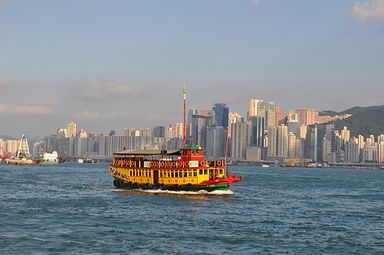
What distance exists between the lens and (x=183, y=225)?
53219mm

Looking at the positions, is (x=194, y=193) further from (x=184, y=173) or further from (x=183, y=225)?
(x=183, y=225)

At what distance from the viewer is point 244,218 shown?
59156 mm

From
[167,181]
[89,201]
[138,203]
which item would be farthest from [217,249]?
[167,181]

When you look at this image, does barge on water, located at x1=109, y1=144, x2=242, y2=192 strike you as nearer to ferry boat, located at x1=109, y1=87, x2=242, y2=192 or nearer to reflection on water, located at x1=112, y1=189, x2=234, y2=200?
ferry boat, located at x1=109, y1=87, x2=242, y2=192

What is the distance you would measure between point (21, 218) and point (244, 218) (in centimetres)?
2177

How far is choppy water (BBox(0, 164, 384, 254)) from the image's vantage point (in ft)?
141

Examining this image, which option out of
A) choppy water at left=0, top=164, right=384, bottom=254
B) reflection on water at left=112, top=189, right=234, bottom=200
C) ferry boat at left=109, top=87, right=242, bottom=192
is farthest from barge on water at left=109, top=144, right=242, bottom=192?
choppy water at left=0, top=164, right=384, bottom=254

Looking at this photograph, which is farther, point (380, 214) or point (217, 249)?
point (380, 214)

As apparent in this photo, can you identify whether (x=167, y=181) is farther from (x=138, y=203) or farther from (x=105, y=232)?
(x=105, y=232)

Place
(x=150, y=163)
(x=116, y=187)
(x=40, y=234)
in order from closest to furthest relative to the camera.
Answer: (x=40, y=234) → (x=150, y=163) → (x=116, y=187)

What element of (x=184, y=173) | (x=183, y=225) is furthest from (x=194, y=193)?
(x=183, y=225)

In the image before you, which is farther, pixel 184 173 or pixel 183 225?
pixel 184 173

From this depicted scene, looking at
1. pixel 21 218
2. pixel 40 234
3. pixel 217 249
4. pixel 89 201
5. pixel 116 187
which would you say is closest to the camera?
pixel 217 249

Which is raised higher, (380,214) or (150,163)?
(150,163)
